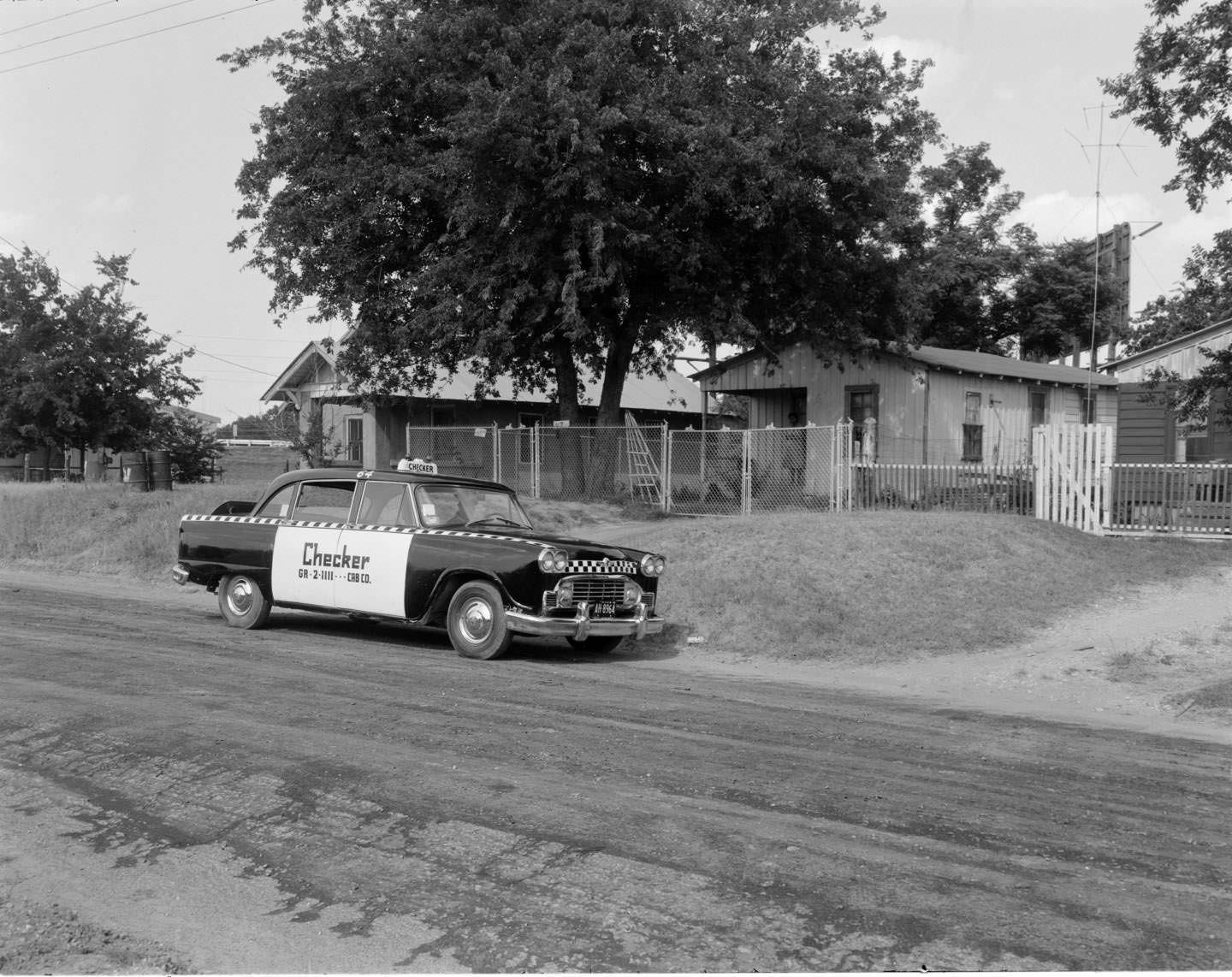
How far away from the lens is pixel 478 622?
1097 cm

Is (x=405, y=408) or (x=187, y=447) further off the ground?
(x=405, y=408)

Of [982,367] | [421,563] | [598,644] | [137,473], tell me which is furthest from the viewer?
[982,367]

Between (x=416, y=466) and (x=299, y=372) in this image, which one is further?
(x=299, y=372)

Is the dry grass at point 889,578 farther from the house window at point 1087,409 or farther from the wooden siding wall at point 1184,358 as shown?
the house window at point 1087,409

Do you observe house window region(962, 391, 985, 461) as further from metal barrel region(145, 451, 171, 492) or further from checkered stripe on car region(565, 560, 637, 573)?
checkered stripe on car region(565, 560, 637, 573)

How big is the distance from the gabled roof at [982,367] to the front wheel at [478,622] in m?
18.9

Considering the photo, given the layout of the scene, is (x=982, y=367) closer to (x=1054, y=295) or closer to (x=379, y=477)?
(x=379, y=477)

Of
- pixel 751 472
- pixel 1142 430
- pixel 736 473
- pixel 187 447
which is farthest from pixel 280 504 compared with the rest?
pixel 187 447

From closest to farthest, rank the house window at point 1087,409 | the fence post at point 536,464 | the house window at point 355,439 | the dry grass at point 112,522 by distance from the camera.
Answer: the dry grass at point 112,522
the fence post at point 536,464
the house window at point 1087,409
the house window at point 355,439

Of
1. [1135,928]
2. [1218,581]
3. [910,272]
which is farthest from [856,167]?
[1135,928]

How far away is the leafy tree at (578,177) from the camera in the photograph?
21.0 m

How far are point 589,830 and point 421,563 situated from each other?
608 centimetres

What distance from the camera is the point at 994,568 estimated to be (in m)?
14.4

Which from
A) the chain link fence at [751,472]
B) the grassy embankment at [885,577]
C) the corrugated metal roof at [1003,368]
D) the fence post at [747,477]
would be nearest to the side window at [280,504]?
the grassy embankment at [885,577]
